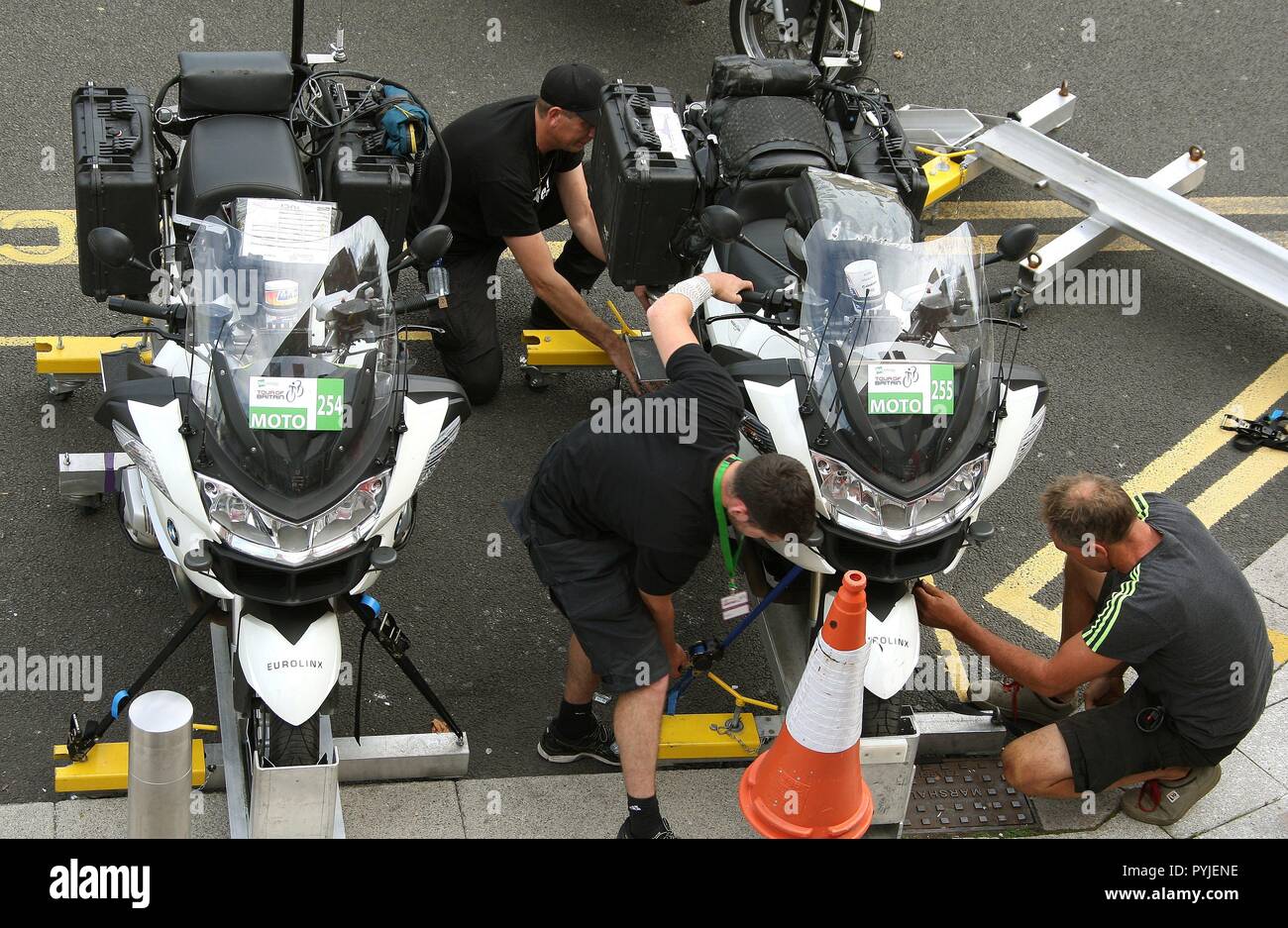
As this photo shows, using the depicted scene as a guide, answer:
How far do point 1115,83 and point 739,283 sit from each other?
460cm

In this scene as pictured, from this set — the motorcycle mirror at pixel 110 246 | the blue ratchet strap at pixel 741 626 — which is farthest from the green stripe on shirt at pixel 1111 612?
the motorcycle mirror at pixel 110 246

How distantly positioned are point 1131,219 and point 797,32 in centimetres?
207

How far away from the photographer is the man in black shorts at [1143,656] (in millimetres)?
4852

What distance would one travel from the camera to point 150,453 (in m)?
4.59

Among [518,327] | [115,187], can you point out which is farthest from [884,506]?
[115,187]

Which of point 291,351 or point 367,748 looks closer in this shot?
point 291,351

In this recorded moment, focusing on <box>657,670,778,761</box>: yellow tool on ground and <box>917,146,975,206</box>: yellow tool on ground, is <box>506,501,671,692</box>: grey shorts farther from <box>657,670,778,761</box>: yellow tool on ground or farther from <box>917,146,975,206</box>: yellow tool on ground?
<box>917,146,975,206</box>: yellow tool on ground

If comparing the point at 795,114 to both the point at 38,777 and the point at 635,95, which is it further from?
the point at 38,777

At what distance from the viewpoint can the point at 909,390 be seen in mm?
4926

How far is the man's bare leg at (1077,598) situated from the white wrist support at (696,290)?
1557mm

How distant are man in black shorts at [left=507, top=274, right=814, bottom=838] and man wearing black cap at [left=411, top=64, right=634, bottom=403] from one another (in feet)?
4.31

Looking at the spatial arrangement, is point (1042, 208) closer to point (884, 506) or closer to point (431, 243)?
point (884, 506)

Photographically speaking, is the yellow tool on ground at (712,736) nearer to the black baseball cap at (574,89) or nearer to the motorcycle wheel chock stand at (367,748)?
the motorcycle wheel chock stand at (367,748)

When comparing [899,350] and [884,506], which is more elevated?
[899,350]
